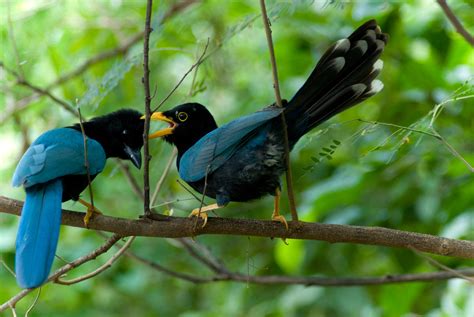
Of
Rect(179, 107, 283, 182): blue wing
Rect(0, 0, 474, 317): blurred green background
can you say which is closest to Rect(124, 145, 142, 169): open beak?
Rect(0, 0, 474, 317): blurred green background

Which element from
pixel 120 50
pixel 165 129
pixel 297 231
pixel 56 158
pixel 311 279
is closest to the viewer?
pixel 297 231

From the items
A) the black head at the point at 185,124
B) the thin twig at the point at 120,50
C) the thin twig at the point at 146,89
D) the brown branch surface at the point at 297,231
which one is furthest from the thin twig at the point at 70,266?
the thin twig at the point at 120,50

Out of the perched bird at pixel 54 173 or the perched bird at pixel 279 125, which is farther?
the perched bird at pixel 279 125

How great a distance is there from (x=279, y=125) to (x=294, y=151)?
100 centimetres

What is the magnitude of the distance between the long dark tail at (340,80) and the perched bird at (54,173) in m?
1.20

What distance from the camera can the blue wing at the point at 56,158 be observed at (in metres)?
3.83

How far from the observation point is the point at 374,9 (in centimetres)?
507

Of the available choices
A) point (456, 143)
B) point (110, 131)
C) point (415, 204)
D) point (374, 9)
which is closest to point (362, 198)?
point (415, 204)

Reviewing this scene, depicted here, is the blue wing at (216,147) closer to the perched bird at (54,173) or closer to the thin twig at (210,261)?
the perched bird at (54,173)

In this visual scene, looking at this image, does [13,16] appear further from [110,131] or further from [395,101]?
[395,101]

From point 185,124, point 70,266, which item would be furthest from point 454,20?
point 70,266

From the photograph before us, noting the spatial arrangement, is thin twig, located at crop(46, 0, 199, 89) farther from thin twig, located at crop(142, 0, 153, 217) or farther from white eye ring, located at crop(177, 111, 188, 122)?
thin twig, located at crop(142, 0, 153, 217)

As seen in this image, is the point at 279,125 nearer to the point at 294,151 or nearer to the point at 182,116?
the point at 182,116

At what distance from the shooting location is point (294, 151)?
4906 millimetres
